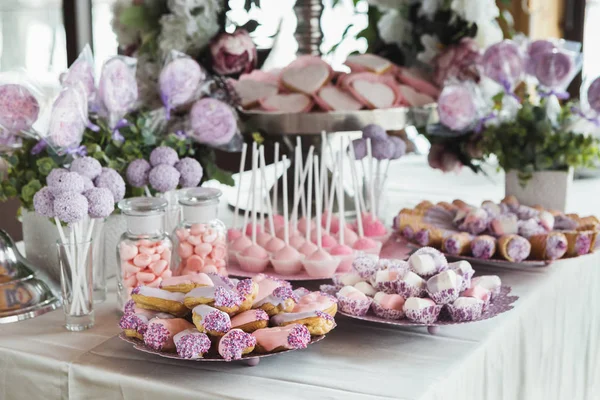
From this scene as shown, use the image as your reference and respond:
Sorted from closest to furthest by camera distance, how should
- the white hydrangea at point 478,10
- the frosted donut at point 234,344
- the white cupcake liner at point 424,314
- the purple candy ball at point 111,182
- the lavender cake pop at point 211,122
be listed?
the frosted donut at point 234,344, the white cupcake liner at point 424,314, the purple candy ball at point 111,182, the lavender cake pop at point 211,122, the white hydrangea at point 478,10

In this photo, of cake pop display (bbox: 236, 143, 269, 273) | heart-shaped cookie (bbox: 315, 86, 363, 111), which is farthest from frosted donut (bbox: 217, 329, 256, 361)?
heart-shaped cookie (bbox: 315, 86, 363, 111)

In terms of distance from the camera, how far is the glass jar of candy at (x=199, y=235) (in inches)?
45.9

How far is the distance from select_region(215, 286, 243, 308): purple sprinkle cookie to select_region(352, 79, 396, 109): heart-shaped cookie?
34.3 inches

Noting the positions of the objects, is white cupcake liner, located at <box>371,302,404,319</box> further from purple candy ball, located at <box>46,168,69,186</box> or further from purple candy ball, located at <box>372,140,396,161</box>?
purple candy ball, located at <box>372,140,396,161</box>

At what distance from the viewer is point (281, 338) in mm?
899

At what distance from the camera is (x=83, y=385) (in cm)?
96

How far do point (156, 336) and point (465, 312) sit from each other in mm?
391

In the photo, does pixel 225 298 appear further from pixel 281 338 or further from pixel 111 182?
pixel 111 182

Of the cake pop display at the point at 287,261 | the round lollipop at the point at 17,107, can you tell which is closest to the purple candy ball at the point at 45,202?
the round lollipop at the point at 17,107

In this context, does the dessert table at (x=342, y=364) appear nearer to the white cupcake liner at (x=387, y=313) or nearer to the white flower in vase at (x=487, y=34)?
the white cupcake liner at (x=387, y=313)

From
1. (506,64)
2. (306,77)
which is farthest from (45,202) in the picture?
(506,64)

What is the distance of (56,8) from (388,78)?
309 cm

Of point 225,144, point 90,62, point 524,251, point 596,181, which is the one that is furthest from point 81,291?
point 596,181

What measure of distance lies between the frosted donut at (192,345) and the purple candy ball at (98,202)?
264 mm
